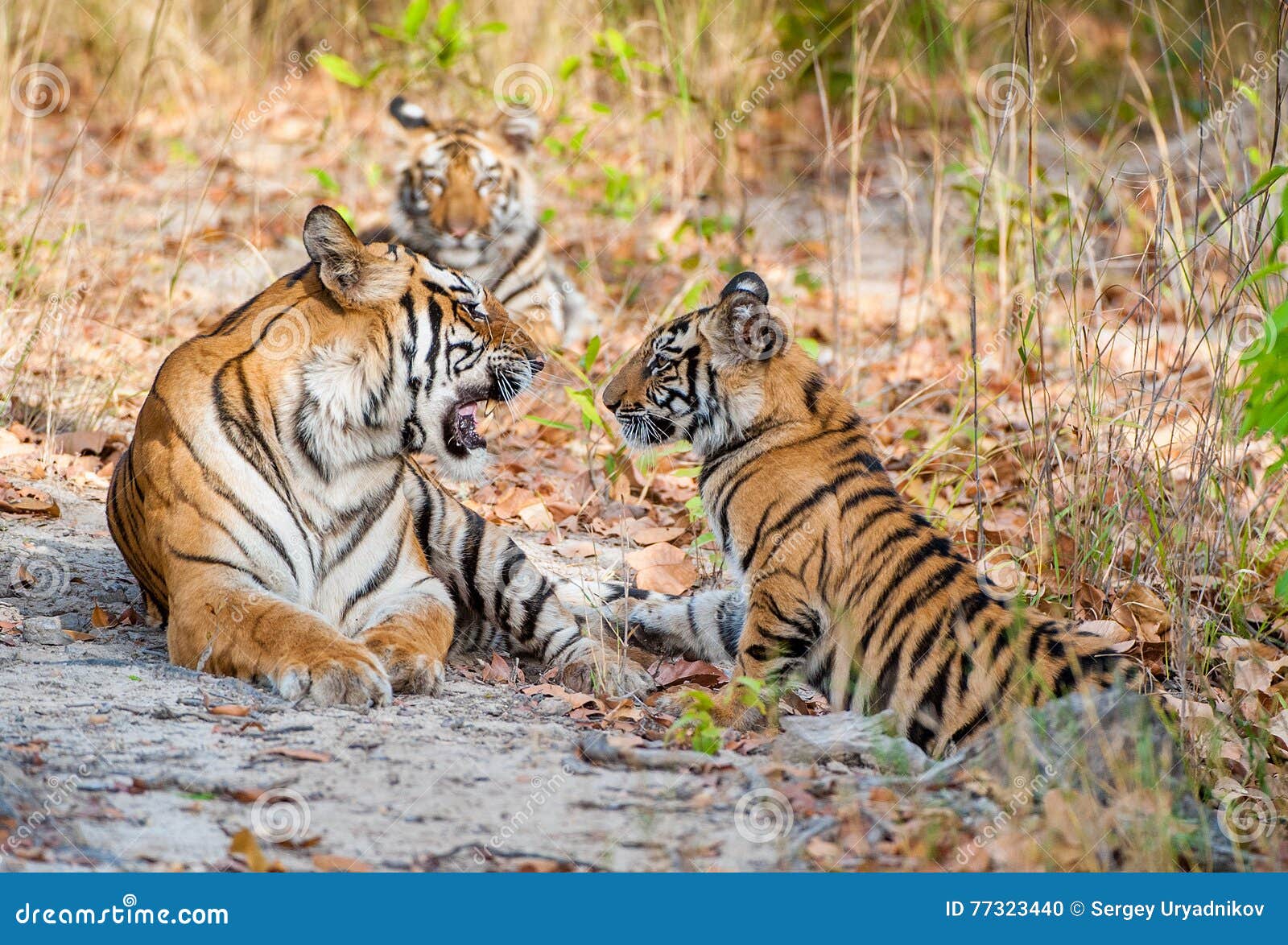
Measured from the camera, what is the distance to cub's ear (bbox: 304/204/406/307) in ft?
12.8

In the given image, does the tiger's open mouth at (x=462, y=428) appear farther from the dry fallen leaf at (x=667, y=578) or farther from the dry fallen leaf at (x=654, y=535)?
the dry fallen leaf at (x=654, y=535)

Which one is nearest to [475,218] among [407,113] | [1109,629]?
[407,113]

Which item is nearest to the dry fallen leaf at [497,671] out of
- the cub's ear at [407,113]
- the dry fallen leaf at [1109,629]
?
the dry fallen leaf at [1109,629]

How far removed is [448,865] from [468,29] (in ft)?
23.7

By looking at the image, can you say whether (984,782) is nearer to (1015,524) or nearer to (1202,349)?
(1015,524)

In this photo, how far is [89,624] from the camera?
4.41 metres

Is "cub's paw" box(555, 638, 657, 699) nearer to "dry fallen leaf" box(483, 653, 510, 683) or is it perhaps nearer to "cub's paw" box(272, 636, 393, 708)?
"dry fallen leaf" box(483, 653, 510, 683)

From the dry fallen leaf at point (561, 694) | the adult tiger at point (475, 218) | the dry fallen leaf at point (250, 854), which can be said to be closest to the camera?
the dry fallen leaf at point (250, 854)

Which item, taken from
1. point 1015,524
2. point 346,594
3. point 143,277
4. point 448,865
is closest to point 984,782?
point 448,865

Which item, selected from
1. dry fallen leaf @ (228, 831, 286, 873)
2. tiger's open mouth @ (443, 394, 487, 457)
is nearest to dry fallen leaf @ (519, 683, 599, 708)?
tiger's open mouth @ (443, 394, 487, 457)

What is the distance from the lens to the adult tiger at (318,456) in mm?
3898

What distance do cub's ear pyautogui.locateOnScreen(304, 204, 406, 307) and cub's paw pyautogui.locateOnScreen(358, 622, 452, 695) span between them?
0.95 m

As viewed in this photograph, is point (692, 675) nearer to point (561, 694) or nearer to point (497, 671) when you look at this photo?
point (561, 694)

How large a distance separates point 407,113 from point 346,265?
171 inches
